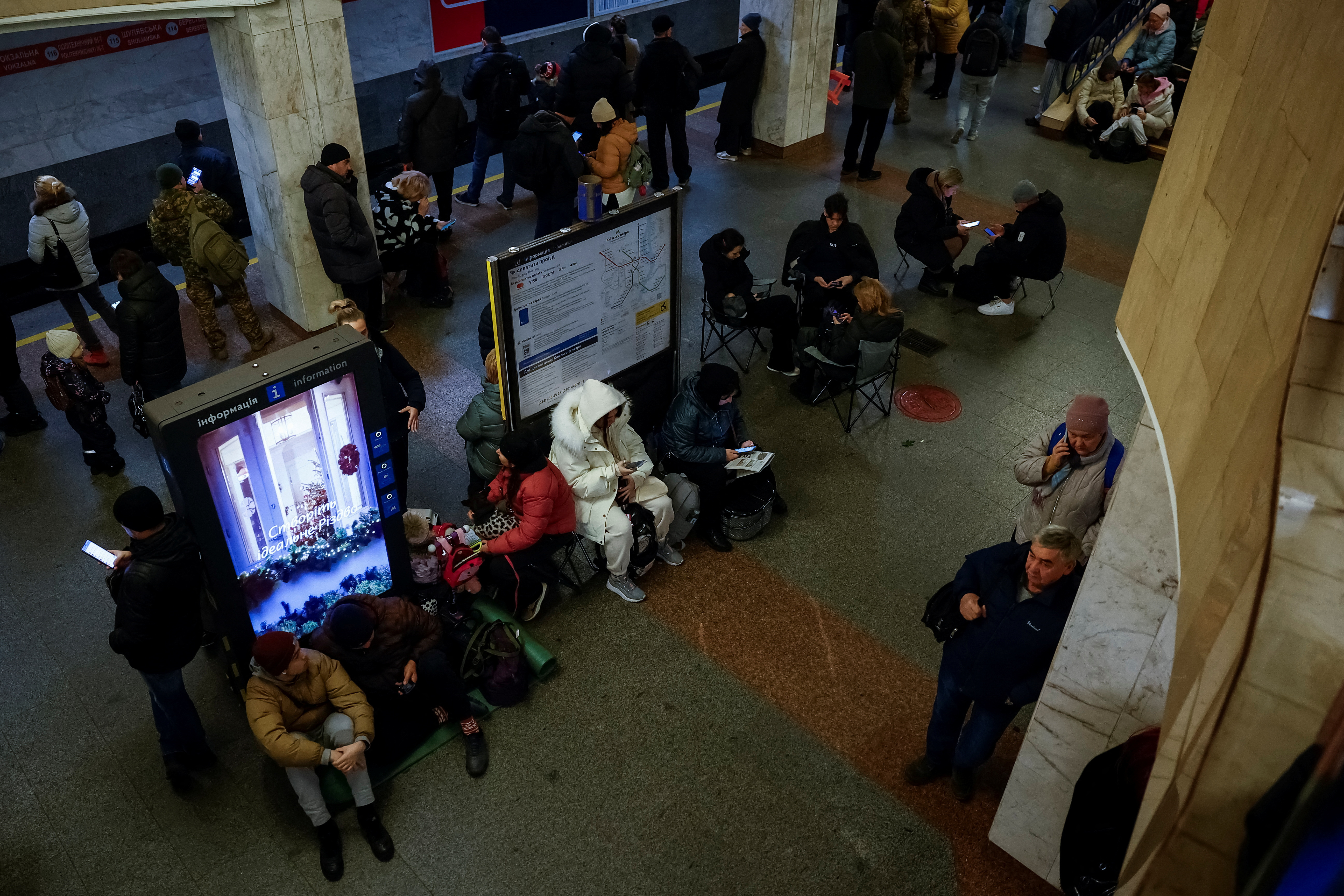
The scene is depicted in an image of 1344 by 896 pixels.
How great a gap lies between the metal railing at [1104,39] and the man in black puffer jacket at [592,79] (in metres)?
6.47

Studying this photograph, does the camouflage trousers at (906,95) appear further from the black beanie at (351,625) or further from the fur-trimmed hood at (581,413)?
the black beanie at (351,625)

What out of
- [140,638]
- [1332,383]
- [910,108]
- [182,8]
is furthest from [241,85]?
[910,108]

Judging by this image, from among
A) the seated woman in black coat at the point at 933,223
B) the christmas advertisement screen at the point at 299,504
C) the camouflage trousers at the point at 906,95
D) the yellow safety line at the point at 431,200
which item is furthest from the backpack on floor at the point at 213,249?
the camouflage trousers at the point at 906,95

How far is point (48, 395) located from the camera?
693 cm

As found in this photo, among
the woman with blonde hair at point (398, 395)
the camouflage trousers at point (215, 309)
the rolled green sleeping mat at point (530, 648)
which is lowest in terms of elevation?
the rolled green sleeping mat at point (530, 648)

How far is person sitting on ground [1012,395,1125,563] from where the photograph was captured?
5.13 m

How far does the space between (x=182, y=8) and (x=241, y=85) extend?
0.87m

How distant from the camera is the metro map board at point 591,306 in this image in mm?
5977

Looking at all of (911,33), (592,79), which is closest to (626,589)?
(592,79)

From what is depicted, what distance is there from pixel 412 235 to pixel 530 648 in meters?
4.62

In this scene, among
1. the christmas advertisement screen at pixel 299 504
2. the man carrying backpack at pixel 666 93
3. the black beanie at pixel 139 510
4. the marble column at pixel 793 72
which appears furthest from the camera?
the marble column at pixel 793 72

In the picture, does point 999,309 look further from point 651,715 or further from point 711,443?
point 651,715

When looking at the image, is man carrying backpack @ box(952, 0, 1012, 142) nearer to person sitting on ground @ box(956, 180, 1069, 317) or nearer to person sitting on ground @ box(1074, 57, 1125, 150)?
person sitting on ground @ box(1074, 57, 1125, 150)

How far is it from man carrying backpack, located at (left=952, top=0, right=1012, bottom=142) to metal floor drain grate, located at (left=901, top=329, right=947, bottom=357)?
4954 millimetres
